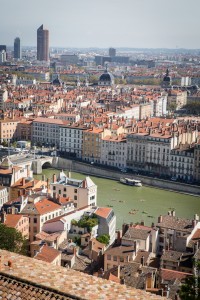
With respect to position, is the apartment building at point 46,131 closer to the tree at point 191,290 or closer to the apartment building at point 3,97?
the apartment building at point 3,97

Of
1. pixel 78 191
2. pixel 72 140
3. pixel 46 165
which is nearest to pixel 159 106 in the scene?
pixel 72 140

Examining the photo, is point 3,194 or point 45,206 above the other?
point 45,206

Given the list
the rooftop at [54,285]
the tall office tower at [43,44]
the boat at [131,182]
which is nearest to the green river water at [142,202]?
the boat at [131,182]

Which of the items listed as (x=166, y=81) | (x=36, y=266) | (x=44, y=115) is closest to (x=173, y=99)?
(x=166, y=81)

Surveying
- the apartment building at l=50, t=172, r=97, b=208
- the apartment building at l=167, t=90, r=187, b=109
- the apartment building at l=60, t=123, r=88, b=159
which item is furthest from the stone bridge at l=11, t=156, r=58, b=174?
the apartment building at l=167, t=90, r=187, b=109

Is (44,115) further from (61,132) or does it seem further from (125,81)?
(125,81)

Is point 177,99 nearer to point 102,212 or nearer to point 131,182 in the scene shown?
point 131,182
